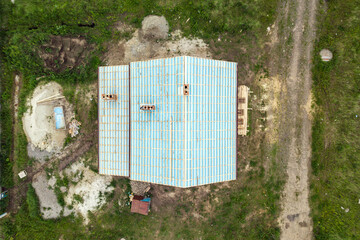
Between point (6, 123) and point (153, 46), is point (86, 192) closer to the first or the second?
point (6, 123)

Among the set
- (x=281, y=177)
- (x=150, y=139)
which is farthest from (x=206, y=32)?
(x=281, y=177)

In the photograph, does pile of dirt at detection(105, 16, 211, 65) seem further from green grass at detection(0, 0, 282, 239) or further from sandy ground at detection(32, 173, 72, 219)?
sandy ground at detection(32, 173, 72, 219)

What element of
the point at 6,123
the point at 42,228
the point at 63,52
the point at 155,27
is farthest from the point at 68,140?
the point at 155,27

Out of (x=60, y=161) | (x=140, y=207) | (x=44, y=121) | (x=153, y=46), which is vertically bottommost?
(x=140, y=207)

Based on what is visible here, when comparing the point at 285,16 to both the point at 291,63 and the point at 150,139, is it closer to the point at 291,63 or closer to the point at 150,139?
the point at 291,63

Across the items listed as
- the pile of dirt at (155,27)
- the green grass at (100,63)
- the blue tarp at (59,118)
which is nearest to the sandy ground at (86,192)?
the green grass at (100,63)

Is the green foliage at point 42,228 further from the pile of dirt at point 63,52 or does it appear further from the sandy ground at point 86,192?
the pile of dirt at point 63,52
